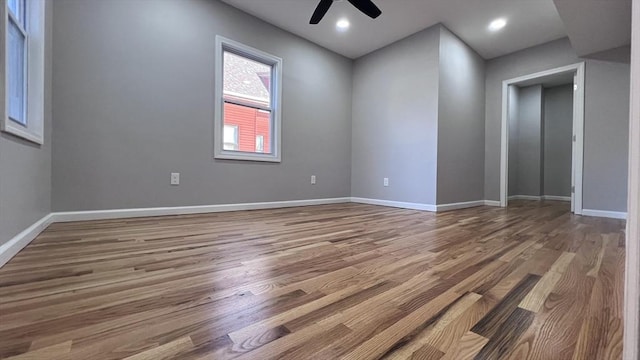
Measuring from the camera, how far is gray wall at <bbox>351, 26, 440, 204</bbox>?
3383 mm

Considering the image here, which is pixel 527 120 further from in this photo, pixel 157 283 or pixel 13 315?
pixel 13 315

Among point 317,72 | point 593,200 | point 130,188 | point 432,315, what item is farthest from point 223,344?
point 593,200

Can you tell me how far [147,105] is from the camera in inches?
101

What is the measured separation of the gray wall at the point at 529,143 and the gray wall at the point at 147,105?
4905 mm

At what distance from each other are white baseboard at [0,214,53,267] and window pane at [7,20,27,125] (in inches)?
26.1

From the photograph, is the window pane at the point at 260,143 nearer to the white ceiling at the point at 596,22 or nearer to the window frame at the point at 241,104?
the window frame at the point at 241,104

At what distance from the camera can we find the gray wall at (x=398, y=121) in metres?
3.38


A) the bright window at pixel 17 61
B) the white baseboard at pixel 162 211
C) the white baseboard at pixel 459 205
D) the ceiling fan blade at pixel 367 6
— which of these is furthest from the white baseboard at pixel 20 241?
the white baseboard at pixel 459 205

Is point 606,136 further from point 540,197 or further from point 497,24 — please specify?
point 540,197

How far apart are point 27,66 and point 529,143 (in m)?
7.25

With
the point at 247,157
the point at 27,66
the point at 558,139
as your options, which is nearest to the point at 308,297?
the point at 27,66

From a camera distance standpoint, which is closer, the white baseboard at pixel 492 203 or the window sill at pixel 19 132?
the window sill at pixel 19 132

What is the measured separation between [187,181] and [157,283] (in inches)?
75.4

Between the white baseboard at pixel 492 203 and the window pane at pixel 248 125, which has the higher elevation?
the window pane at pixel 248 125
